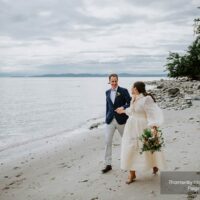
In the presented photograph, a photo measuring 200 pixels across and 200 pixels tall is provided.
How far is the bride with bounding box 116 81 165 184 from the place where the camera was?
8.32 m

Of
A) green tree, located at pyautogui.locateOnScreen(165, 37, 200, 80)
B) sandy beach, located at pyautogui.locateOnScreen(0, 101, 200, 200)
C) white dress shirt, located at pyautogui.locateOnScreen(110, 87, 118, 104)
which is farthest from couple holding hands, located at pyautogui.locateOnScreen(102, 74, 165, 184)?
green tree, located at pyautogui.locateOnScreen(165, 37, 200, 80)

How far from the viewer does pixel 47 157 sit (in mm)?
15344

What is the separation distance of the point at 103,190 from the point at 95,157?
409 cm

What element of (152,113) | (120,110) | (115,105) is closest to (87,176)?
(115,105)

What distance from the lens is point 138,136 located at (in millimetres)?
8391

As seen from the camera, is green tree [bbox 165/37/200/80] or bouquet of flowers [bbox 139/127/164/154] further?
green tree [bbox 165/37/200/80]

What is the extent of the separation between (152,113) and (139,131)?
49 cm

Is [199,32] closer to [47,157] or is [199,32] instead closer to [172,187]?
[47,157]

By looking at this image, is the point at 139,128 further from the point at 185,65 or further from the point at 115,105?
the point at 185,65

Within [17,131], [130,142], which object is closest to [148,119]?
[130,142]

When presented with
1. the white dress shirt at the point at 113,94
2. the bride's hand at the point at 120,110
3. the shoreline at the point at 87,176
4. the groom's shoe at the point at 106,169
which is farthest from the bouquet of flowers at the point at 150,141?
the groom's shoe at the point at 106,169

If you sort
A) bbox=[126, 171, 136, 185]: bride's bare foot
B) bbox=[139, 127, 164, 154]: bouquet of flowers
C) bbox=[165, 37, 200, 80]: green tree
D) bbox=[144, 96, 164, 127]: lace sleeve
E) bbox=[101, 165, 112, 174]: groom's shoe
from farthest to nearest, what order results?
1. bbox=[165, 37, 200, 80]: green tree
2. bbox=[101, 165, 112, 174]: groom's shoe
3. bbox=[126, 171, 136, 185]: bride's bare foot
4. bbox=[144, 96, 164, 127]: lace sleeve
5. bbox=[139, 127, 164, 154]: bouquet of flowers

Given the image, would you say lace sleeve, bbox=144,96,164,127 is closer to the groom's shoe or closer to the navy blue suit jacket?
the navy blue suit jacket

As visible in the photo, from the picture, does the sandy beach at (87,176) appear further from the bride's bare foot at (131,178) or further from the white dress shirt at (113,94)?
the white dress shirt at (113,94)
